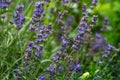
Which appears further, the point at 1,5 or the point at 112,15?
the point at 112,15

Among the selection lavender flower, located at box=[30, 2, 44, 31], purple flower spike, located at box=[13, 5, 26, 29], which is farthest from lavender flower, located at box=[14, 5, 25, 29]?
lavender flower, located at box=[30, 2, 44, 31]

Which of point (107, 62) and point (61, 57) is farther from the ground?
point (61, 57)

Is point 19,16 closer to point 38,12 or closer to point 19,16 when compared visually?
point 19,16

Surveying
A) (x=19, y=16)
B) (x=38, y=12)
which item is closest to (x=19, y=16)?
(x=19, y=16)

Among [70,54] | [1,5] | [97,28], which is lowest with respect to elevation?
[97,28]

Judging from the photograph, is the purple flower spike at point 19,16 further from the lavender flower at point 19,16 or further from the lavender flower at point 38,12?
the lavender flower at point 38,12

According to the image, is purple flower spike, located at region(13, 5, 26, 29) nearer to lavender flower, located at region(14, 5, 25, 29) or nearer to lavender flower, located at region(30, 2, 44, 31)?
lavender flower, located at region(14, 5, 25, 29)

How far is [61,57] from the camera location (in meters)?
3.23

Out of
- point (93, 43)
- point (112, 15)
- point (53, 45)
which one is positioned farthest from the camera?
point (112, 15)

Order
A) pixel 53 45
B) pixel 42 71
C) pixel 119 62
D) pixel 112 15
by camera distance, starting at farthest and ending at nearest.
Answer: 1. pixel 112 15
2. pixel 53 45
3. pixel 119 62
4. pixel 42 71

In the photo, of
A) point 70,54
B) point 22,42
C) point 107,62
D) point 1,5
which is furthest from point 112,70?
point 1,5

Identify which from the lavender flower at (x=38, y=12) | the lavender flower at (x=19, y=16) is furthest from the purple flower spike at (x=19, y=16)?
the lavender flower at (x=38, y=12)

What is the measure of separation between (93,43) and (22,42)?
1.31 meters

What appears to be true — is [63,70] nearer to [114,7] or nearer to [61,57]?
[61,57]
